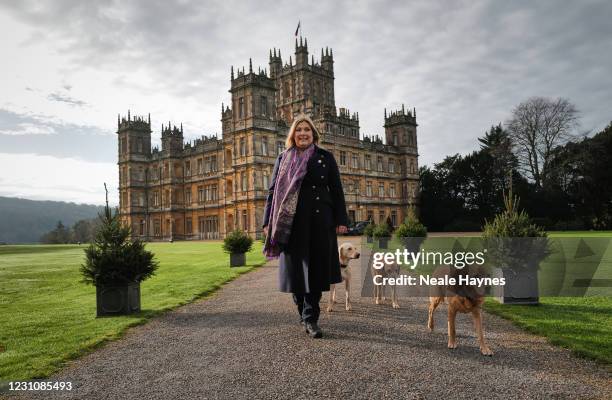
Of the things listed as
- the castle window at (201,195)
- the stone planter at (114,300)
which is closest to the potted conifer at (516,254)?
the stone planter at (114,300)

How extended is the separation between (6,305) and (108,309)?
318cm

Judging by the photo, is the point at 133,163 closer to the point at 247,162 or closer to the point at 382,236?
the point at 247,162

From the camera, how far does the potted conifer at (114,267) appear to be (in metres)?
6.70

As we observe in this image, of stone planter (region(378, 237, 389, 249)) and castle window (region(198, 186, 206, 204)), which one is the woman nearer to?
stone planter (region(378, 237, 389, 249))

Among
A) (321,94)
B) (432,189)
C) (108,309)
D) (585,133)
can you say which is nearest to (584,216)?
(585,133)

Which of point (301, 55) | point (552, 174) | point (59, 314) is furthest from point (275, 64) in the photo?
point (59, 314)

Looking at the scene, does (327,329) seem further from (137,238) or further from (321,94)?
(321,94)

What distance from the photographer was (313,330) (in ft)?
16.6

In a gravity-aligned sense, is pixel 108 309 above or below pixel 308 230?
below

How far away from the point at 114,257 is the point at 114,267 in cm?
17

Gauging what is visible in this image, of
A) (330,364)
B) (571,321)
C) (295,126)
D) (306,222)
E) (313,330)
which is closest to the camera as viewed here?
(330,364)

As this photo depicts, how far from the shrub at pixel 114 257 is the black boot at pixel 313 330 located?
324 cm

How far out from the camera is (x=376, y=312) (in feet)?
21.3

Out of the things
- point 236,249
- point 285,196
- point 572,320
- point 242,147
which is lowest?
point 572,320
